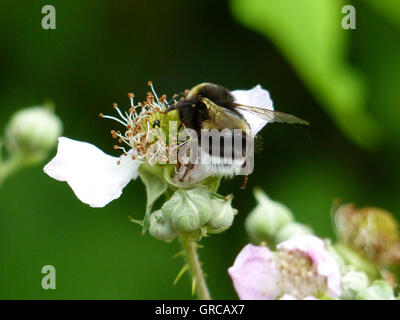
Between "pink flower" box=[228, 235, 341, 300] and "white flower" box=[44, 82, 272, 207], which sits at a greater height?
"white flower" box=[44, 82, 272, 207]

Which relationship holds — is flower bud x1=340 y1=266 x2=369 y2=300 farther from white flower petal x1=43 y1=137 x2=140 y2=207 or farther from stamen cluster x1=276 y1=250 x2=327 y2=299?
white flower petal x1=43 y1=137 x2=140 y2=207

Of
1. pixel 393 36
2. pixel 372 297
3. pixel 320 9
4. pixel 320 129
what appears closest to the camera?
pixel 372 297

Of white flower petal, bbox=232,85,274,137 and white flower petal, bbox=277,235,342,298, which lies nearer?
white flower petal, bbox=277,235,342,298

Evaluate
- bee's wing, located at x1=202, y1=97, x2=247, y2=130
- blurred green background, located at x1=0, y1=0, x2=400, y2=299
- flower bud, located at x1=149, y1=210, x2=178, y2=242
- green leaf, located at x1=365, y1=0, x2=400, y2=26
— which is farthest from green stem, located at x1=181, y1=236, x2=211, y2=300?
green leaf, located at x1=365, y1=0, x2=400, y2=26

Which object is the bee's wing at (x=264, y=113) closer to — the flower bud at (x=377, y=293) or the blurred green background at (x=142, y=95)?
the flower bud at (x=377, y=293)

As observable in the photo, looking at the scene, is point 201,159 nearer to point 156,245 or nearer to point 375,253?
point 375,253

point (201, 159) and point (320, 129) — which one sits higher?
point (201, 159)

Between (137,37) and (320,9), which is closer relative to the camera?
(320,9)

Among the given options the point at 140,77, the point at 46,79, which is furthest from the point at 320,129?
the point at 46,79
